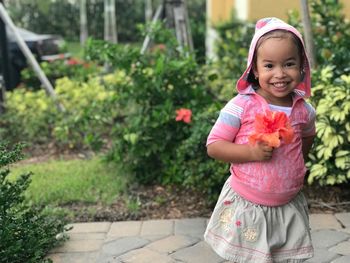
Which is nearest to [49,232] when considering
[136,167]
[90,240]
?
[90,240]

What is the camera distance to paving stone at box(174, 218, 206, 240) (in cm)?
368

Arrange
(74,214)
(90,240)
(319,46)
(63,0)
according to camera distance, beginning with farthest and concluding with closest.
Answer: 1. (63,0)
2. (319,46)
3. (74,214)
4. (90,240)

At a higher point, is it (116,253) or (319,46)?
(319,46)

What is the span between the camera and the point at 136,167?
482cm

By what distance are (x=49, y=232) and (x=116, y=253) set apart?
0.43 meters

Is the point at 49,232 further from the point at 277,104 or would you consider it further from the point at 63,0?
the point at 63,0

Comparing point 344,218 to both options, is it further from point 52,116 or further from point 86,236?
point 52,116

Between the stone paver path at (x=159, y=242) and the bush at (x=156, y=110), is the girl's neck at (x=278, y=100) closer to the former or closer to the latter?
the stone paver path at (x=159, y=242)

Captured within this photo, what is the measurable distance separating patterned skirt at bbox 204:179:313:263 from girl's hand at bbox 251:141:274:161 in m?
0.25

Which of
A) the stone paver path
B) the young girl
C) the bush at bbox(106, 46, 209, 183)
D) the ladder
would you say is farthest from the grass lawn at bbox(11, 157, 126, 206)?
the young girl

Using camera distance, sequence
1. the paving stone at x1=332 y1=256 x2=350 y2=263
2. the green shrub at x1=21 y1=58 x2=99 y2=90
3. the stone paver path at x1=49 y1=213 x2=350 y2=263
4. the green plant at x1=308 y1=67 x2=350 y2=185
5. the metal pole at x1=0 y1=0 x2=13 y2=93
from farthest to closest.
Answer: the green shrub at x1=21 y1=58 x2=99 y2=90
the metal pole at x1=0 y1=0 x2=13 y2=93
the green plant at x1=308 y1=67 x2=350 y2=185
the stone paver path at x1=49 y1=213 x2=350 y2=263
the paving stone at x1=332 y1=256 x2=350 y2=263

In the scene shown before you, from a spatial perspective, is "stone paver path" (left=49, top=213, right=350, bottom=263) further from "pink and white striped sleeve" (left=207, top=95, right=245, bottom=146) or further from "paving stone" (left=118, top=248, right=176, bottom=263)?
"pink and white striped sleeve" (left=207, top=95, right=245, bottom=146)

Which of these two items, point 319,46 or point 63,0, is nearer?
point 319,46

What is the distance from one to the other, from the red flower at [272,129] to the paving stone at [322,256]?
1.30 metres
